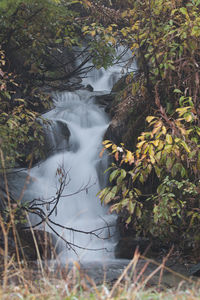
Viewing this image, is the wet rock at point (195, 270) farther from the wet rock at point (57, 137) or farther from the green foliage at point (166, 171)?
the wet rock at point (57, 137)

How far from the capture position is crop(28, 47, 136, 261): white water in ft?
20.1

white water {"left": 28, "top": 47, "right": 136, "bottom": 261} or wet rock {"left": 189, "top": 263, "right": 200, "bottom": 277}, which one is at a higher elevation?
white water {"left": 28, "top": 47, "right": 136, "bottom": 261}

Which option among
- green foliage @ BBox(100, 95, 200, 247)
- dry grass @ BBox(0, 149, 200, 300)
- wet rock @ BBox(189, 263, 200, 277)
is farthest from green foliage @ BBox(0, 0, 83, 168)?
wet rock @ BBox(189, 263, 200, 277)

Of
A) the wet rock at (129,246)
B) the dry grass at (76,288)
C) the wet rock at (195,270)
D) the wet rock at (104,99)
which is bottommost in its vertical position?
the wet rock at (129,246)

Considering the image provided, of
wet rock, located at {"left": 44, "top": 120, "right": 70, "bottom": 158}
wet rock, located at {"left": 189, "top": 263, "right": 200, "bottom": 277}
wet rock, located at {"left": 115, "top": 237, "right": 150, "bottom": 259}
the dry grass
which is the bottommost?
wet rock, located at {"left": 115, "top": 237, "right": 150, "bottom": 259}

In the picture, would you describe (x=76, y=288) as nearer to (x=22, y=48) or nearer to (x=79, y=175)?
(x=22, y=48)

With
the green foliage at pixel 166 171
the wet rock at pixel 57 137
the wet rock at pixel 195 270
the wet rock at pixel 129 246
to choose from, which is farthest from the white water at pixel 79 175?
the wet rock at pixel 195 270

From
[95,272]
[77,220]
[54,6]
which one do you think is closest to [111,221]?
[77,220]

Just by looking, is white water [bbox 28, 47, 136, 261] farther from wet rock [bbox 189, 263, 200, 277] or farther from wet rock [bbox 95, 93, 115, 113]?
wet rock [bbox 189, 263, 200, 277]

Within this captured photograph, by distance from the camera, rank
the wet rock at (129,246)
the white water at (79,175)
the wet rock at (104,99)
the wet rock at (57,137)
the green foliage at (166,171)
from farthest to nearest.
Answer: the wet rock at (104,99) < the wet rock at (57,137) < the white water at (79,175) < the wet rock at (129,246) < the green foliage at (166,171)

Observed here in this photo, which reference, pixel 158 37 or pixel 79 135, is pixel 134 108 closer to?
pixel 158 37

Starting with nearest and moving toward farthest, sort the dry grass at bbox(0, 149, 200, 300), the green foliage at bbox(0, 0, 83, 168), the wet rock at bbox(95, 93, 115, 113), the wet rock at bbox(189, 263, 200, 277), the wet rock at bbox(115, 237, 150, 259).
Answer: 1. the dry grass at bbox(0, 149, 200, 300)
2. the wet rock at bbox(189, 263, 200, 277)
3. the green foliage at bbox(0, 0, 83, 168)
4. the wet rock at bbox(115, 237, 150, 259)
5. the wet rock at bbox(95, 93, 115, 113)

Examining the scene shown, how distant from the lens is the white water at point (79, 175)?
20.1 feet

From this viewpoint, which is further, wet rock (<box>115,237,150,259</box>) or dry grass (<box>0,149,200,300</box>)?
wet rock (<box>115,237,150,259</box>)
